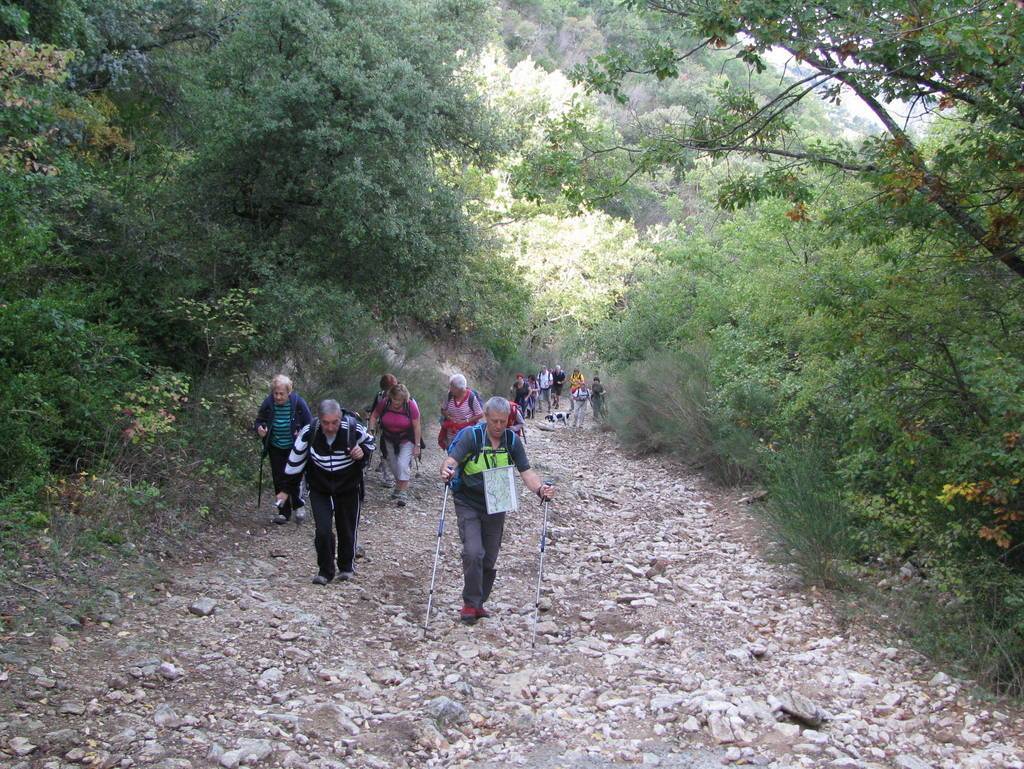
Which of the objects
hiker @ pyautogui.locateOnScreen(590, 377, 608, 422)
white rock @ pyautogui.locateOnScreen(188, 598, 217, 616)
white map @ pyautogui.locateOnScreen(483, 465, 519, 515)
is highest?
hiker @ pyautogui.locateOnScreen(590, 377, 608, 422)

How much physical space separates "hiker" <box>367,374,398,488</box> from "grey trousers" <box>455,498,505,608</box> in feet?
13.9

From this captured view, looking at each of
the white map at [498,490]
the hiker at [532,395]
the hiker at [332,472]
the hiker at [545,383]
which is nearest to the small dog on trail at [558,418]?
the hiker at [532,395]

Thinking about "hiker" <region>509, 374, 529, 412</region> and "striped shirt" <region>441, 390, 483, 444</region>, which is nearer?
"striped shirt" <region>441, 390, 483, 444</region>

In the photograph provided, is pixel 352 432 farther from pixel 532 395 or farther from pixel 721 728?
pixel 532 395

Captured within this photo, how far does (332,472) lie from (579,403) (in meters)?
21.7

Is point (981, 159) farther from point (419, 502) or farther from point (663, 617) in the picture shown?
point (419, 502)

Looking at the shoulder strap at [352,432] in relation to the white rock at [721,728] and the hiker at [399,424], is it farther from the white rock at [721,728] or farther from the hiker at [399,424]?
the white rock at [721,728]

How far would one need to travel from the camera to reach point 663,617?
7633 millimetres

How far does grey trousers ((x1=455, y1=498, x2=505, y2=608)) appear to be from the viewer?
7.16 m

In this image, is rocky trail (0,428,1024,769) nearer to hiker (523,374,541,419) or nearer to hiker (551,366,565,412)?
hiker (523,374,541,419)

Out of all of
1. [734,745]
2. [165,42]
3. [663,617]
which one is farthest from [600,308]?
[734,745]

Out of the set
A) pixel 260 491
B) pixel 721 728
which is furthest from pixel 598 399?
pixel 721 728

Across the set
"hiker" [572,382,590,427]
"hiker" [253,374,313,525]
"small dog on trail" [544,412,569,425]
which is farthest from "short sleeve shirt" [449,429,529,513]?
"small dog on trail" [544,412,569,425]

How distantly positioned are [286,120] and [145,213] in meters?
2.20
